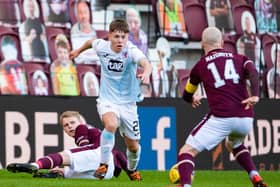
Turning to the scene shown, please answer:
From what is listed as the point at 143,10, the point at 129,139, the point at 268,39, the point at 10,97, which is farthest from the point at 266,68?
the point at 129,139

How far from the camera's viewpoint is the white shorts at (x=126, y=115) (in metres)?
12.2

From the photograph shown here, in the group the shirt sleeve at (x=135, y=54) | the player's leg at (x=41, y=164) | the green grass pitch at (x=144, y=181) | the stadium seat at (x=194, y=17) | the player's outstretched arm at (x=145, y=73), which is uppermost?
the stadium seat at (x=194, y=17)

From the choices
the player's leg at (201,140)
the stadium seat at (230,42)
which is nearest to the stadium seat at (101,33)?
the stadium seat at (230,42)

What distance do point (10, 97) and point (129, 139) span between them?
4.95m

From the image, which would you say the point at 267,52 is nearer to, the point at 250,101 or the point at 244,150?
the point at 244,150

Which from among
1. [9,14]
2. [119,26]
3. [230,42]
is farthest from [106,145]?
[230,42]

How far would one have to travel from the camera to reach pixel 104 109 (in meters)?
12.1

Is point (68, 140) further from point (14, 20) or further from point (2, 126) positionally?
point (14, 20)

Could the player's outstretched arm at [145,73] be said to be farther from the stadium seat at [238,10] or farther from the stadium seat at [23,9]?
the stadium seat at [238,10]

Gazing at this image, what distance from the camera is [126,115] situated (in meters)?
12.3

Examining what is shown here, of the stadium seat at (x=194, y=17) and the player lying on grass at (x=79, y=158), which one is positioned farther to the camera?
the stadium seat at (x=194, y=17)

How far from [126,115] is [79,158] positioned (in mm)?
759

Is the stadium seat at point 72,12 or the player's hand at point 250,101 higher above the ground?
the stadium seat at point 72,12

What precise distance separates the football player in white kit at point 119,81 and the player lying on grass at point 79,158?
0.28m
